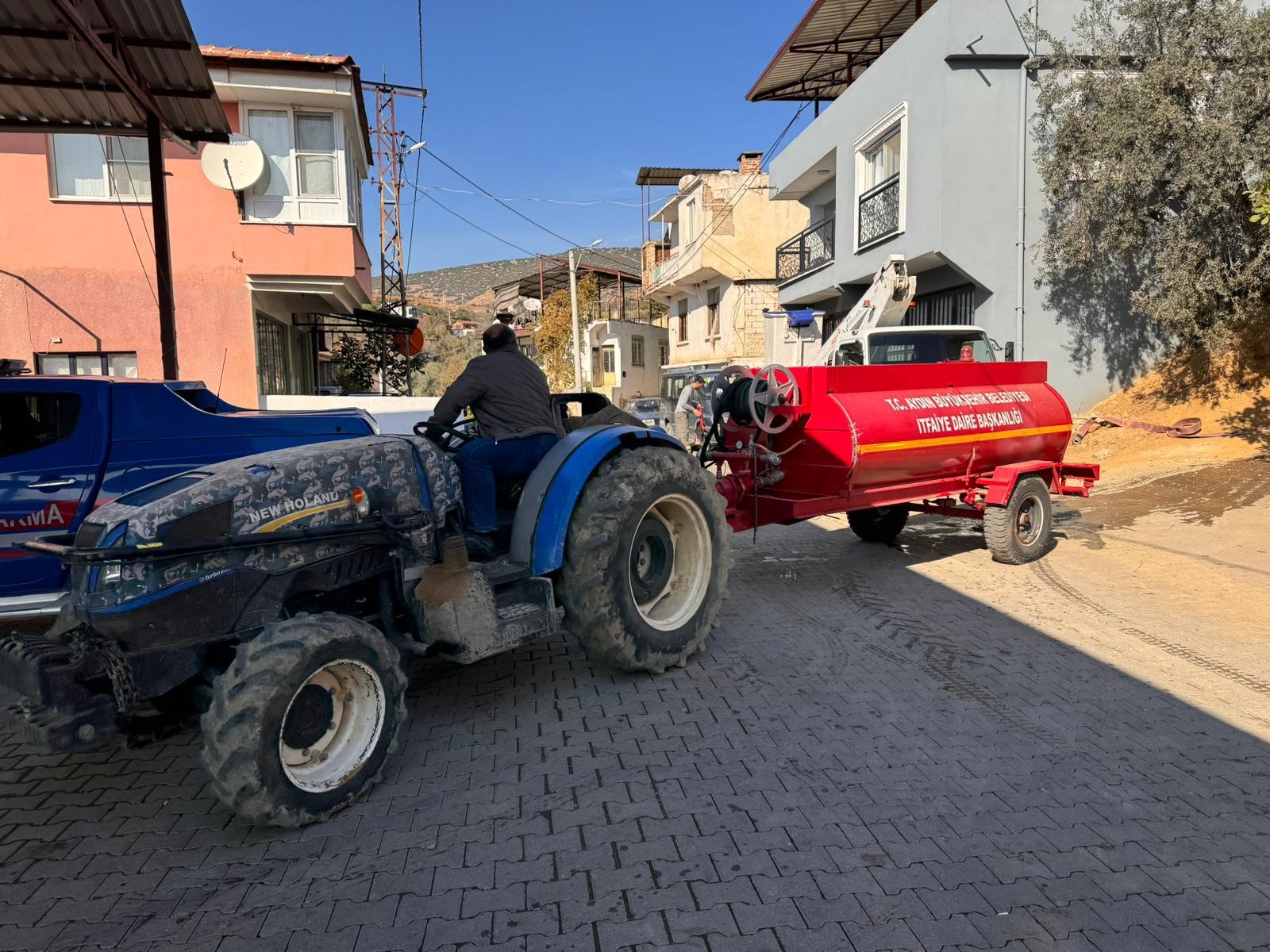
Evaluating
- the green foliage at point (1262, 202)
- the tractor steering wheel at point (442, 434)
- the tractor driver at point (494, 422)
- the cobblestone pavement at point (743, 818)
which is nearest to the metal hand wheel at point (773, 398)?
the cobblestone pavement at point (743, 818)

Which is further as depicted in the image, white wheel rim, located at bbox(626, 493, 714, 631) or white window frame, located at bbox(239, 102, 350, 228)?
white window frame, located at bbox(239, 102, 350, 228)

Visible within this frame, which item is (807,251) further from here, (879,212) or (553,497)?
(553,497)

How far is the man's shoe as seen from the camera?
441 cm

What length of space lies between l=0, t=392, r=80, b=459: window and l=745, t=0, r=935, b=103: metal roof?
18097mm

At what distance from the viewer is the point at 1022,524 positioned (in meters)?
7.70

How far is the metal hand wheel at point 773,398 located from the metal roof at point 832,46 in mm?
14892

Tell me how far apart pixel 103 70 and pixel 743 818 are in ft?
27.0

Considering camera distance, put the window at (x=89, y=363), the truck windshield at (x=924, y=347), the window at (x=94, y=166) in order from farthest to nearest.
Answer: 1. the window at (x=89, y=363)
2. the window at (x=94, y=166)
3. the truck windshield at (x=924, y=347)

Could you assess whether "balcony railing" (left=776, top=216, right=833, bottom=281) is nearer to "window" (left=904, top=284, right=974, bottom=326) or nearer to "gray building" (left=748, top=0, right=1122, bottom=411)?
"window" (left=904, top=284, right=974, bottom=326)

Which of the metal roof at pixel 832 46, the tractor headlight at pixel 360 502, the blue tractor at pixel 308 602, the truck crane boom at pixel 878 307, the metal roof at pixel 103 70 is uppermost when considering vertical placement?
the metal roof at pixel 832 46

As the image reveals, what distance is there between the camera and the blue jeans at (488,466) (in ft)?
14.4

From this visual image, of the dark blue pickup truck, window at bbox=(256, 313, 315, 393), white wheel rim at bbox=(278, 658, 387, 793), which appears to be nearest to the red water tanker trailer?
white wheel rim at bbox=(278, 658, 387, 793)

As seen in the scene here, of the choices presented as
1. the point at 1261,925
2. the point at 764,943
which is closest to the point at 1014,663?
the point at 1261,925

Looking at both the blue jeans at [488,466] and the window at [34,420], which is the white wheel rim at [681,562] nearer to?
the blue jeans at [488,466]
